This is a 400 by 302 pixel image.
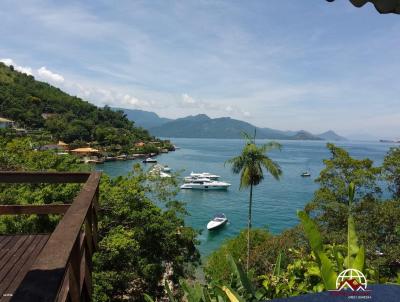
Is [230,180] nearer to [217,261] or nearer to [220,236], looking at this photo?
[220,236]

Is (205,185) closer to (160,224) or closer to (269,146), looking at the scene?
(269,146)

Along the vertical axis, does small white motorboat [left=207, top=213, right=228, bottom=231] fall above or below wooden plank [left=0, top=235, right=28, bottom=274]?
below

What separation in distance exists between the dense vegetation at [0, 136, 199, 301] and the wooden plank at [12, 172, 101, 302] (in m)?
10.6

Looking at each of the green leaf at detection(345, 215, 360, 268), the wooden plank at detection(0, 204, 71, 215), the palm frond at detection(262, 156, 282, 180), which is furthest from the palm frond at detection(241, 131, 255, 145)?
the green leaf at detection(345, 215, 360, 268)

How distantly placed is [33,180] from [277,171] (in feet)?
69.1

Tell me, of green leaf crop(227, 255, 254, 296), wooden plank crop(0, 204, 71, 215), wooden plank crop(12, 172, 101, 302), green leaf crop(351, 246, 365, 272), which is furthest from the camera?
wooden plank crop(0, 204, 71, 215)

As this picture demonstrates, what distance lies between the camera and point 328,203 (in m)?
21.4

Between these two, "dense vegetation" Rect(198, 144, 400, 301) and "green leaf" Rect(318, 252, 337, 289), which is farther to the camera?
"dense vegetation" Rect(198, 144, 400, 301)

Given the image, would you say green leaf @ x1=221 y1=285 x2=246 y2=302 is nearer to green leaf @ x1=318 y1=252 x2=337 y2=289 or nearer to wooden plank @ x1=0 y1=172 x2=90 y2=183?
green leaf @ x1=318 y1=252 x2=337 y2=289

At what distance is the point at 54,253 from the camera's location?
1413 mm

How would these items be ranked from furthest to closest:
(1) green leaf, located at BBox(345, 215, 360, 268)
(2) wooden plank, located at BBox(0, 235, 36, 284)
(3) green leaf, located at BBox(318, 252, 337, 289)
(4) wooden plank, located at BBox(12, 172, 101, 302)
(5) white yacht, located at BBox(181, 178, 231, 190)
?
1. (5) white yacht, located at BBox(181, 178, 231, 190)
2. (2) wooden plank, located at BBox(0, 235, 36, 284)
3. (1) green leaf, located at BBox(345, 215, 360, 268)
4. (3) green leaf, located at BBox(318, 252, 337, 289)
5. (4) wooden plank, located at BBox(12, 172, 101, 302)

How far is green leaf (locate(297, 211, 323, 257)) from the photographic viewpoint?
91.6 inches

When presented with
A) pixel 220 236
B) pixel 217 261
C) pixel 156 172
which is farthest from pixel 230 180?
pixel 156 172

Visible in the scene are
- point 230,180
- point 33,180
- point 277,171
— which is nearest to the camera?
point 33,180
